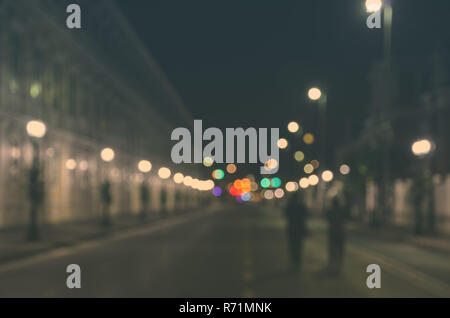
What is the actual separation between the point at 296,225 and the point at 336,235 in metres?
1.15

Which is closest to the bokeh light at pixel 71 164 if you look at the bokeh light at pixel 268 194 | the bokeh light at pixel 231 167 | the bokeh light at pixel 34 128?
the bokeh light at pixel 34 128

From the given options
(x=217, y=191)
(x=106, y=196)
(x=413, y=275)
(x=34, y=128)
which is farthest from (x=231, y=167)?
(x=413, y=275)

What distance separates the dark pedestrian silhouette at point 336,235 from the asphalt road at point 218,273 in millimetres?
389

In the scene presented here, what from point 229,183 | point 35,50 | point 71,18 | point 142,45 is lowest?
point 229,183

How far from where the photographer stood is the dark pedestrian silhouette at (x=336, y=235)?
52.3 feet

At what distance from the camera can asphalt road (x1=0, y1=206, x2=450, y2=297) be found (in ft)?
40.4

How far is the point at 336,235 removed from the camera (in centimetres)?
1616

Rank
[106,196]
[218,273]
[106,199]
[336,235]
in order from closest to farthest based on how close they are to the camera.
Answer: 1. [218,273]
2. [336,235]
3. [106,199]
4. [106,196]

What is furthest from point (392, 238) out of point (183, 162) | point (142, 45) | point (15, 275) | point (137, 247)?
point (183, 162)

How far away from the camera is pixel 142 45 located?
85.8 m

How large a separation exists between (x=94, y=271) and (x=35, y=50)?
86.9 feet

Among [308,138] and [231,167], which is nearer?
[308,138]

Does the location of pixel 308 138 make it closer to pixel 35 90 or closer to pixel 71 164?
pixel 71 164
